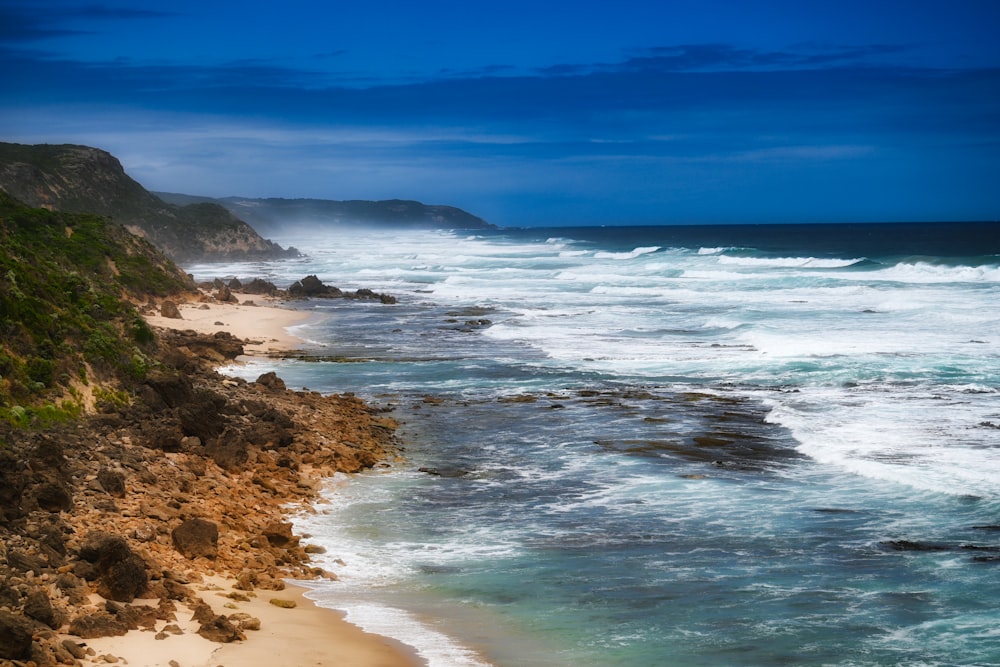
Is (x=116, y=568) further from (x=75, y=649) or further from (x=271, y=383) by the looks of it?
(x=271, y=383)

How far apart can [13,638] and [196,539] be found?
11.3 ft

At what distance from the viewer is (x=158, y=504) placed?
1173cm

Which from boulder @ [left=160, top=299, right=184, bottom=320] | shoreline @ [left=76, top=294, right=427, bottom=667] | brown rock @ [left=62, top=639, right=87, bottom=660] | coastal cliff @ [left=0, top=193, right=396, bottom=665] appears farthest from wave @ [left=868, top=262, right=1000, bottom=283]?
brown rock @ [left=62, top=639, right=87, bottom=660]

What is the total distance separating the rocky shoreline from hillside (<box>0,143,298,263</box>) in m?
63.7

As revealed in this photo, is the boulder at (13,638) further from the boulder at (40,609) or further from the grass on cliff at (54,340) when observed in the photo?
the grass on cliff at (54,340)

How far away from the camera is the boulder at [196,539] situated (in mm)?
10648

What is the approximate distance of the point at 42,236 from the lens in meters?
35.5

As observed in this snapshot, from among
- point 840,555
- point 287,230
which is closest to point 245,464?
point 840,555

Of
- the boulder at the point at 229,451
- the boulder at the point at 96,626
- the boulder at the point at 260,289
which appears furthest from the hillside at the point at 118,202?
the boulder at the point at 96,626

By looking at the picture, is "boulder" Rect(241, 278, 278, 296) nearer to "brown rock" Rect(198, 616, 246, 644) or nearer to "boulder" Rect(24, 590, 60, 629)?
"brown rock" Rect(198, 616, 246, 644)

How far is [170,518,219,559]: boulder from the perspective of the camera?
1065cm

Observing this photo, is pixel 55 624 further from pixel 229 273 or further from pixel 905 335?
pixel 229 273

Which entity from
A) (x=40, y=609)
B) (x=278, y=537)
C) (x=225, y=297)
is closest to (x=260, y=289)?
(x=225, y=297)

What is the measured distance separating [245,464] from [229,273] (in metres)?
57.6
